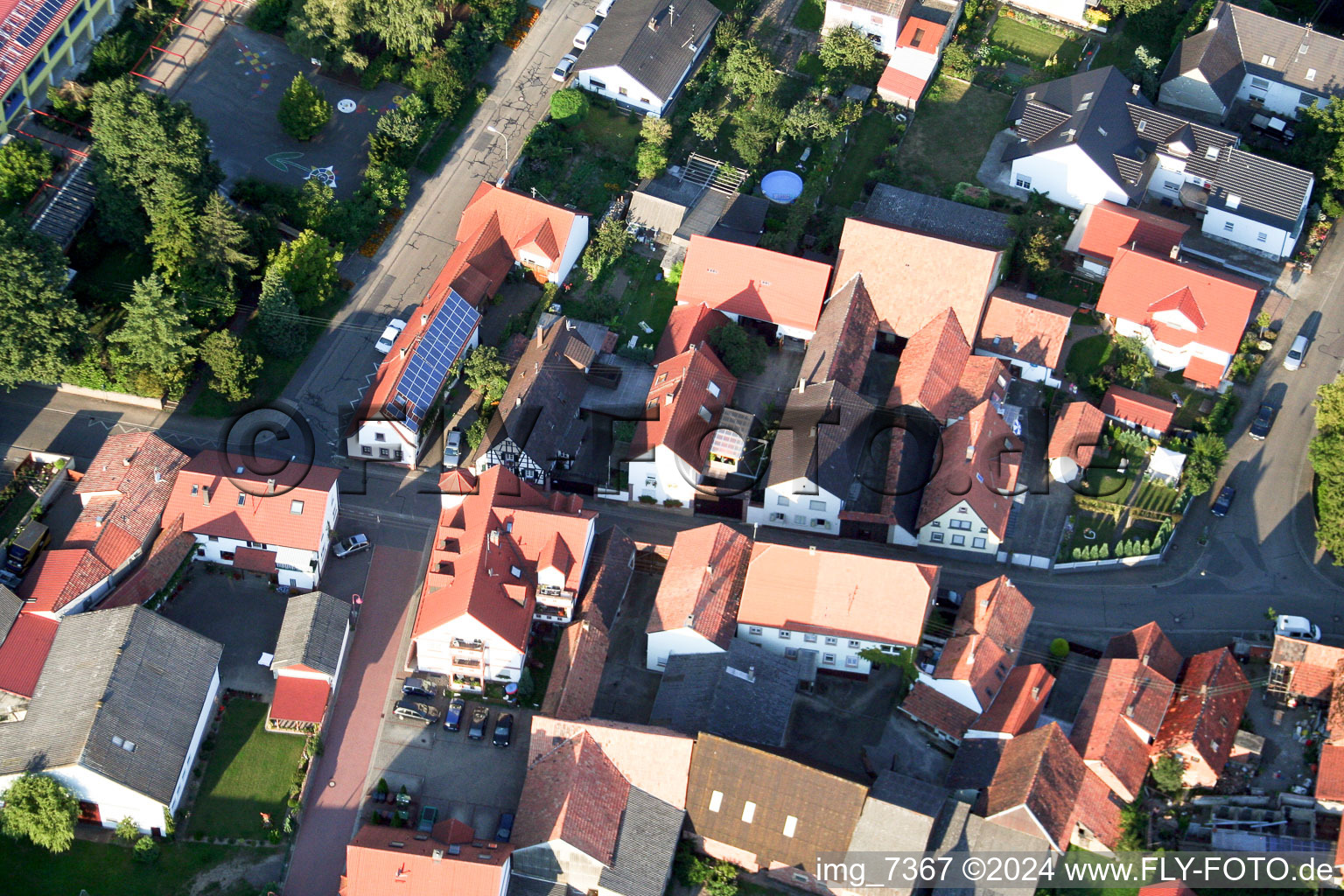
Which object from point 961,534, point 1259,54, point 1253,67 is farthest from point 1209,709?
point 1259,54

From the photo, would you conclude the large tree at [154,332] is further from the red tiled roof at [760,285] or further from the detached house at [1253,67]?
the detached house at [1253,67]

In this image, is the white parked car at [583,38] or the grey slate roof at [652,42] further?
the white parked car at [583,38]

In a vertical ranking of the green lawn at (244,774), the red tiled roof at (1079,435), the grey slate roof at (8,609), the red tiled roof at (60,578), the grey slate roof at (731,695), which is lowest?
the green lawn at (244,774)

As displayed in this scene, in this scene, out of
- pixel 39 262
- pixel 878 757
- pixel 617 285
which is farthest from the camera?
pixel 617 285

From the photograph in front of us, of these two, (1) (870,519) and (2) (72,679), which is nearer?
(2) (72,679)

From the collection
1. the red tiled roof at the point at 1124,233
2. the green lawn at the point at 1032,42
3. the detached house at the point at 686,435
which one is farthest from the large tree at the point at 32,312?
the green lawn at the point at 1032,42

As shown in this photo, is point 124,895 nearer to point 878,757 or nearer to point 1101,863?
point 878,757

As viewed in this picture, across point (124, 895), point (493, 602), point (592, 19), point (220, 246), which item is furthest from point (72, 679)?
point (592, 19)
